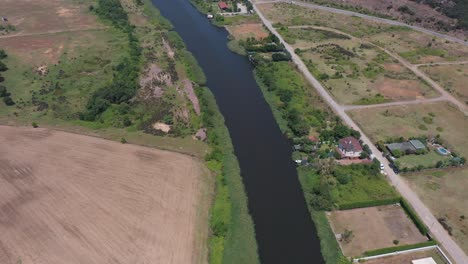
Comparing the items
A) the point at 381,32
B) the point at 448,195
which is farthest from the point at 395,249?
the point at 381,32

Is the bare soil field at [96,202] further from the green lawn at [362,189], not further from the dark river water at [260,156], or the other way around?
the green lawn at [362,189]

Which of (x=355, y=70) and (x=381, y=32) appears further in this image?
(x=381, y=32)

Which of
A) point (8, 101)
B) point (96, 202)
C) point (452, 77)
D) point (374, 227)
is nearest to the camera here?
point (374, 227)

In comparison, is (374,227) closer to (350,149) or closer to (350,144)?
(350,149)

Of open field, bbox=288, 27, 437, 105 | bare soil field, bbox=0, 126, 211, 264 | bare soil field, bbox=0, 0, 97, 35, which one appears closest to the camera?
bare soil field, bbox=0, 126, 211, 264

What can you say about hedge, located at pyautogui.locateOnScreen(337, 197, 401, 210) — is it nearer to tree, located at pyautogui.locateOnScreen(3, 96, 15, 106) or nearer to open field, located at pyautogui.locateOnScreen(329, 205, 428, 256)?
open field, located at pyautogui.locateOnScreen(329, 205, 428, 256)

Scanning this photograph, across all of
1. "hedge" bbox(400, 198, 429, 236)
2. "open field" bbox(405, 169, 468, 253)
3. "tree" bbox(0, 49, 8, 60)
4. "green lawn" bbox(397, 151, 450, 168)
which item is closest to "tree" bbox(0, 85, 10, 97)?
"tree" bbox(0, 49, 8, 60)

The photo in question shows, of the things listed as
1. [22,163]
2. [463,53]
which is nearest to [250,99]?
[22,163]
